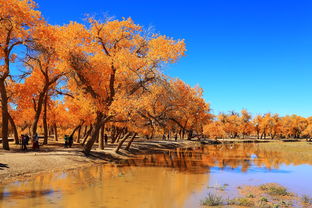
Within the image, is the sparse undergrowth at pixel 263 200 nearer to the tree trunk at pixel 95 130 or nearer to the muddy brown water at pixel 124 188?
the muddy brown water at pixel 124 188

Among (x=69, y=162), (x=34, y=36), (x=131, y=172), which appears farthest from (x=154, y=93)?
(x=34, y=36)

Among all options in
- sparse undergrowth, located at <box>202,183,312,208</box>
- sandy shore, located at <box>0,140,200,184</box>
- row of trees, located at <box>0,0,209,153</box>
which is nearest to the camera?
sparse undergrowth, located at <box>202,183,312,208</box>

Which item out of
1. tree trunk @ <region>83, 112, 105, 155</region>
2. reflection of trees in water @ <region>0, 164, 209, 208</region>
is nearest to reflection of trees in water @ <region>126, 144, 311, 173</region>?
tree trunk @ <region>83, 112, 105, 155</region>

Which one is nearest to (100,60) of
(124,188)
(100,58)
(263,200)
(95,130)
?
(100,58)

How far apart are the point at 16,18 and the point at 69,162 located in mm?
14485

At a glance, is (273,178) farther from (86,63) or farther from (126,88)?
(86,63)

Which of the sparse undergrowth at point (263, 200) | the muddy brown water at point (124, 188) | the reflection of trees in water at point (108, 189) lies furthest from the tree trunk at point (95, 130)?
the sparse undergrowth at point (263, 200)

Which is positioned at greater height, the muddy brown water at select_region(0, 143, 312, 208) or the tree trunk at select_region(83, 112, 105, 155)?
the tree trunk at select_region(83, 112, 105, 155)

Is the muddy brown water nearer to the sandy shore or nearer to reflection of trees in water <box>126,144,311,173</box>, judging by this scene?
the sandy shore

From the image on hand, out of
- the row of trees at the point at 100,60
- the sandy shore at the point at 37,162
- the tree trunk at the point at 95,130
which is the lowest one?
the sandy shore at the point at 37,162

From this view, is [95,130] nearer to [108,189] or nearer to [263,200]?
[108,189]

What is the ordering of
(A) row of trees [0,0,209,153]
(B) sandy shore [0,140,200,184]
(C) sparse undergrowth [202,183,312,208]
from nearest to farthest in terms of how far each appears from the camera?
(C) sparse undergrowth [202,183,312,208] → (B) sandy shore [0,140,200,184] → (A) row of trees [0,0,209,153]

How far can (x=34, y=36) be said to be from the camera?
1107 inches

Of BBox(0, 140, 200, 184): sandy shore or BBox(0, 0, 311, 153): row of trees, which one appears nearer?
BBox(0, 140, 200, 184): sandy shore
